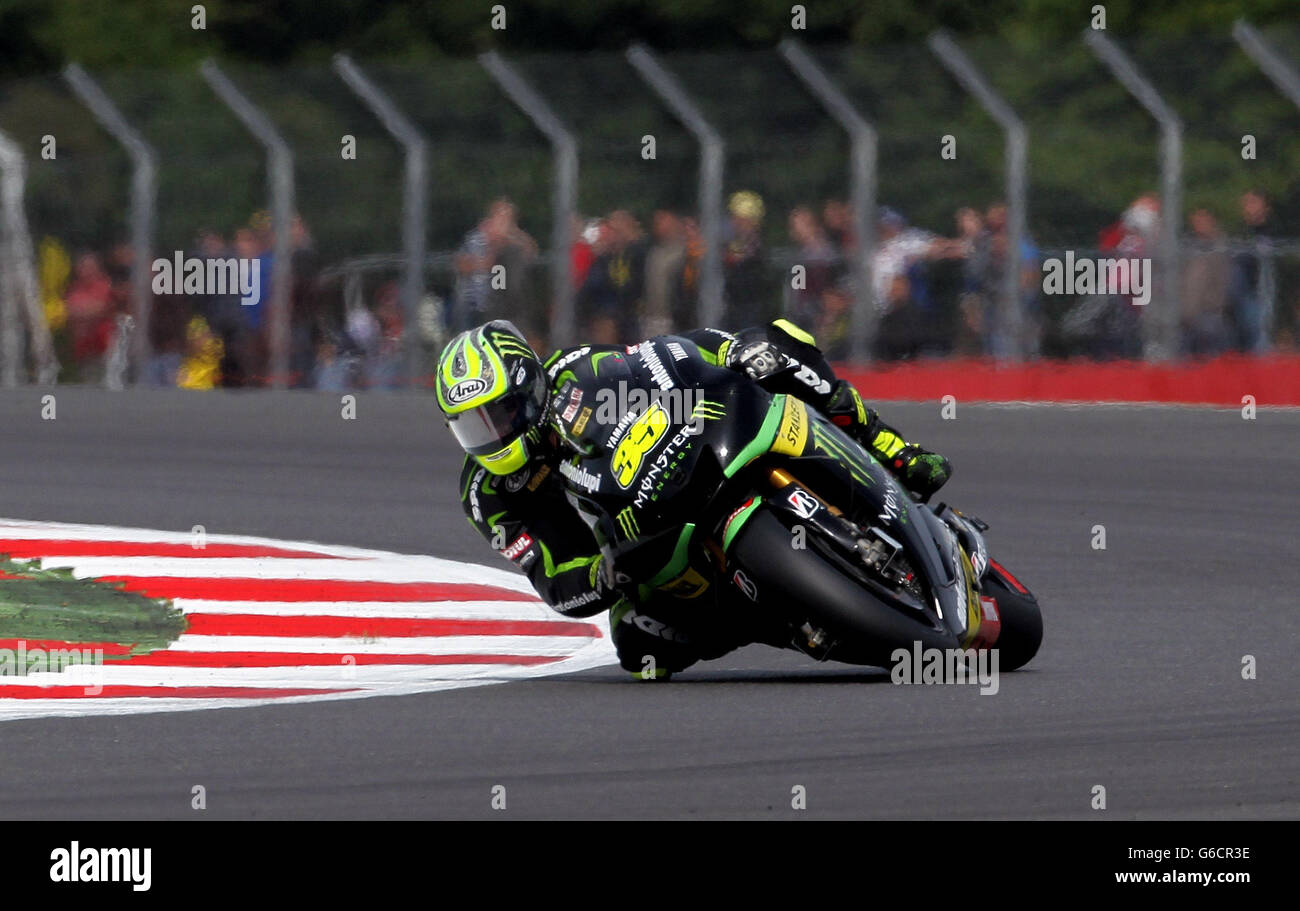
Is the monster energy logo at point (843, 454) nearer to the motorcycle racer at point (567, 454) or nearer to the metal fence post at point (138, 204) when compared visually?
the motorcycle racer at point (567, 454)

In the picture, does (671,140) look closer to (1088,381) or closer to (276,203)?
(276,203)

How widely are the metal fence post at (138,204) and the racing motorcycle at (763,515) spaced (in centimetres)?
1217

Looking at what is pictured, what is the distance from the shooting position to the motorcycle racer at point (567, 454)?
25.1 ft

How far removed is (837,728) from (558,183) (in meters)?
11.7

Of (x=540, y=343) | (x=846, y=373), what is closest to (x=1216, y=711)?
(x=846, y=373)

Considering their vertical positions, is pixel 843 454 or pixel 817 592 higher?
pixel 843 454

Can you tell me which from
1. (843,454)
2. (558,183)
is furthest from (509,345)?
(558,183)

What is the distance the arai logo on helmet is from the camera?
7598 millimetres

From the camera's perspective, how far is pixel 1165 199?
54.5 ft

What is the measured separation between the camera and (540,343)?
18.5m

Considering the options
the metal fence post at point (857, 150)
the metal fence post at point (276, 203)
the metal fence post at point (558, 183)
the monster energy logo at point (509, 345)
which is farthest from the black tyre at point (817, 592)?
the metal fence post at point (276, 203)

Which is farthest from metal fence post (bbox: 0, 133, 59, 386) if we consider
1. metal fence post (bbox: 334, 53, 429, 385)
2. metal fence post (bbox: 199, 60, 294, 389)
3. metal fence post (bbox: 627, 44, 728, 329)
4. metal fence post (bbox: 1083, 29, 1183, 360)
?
metal fence post (bbox: 1083, 29, 1183, 360)
